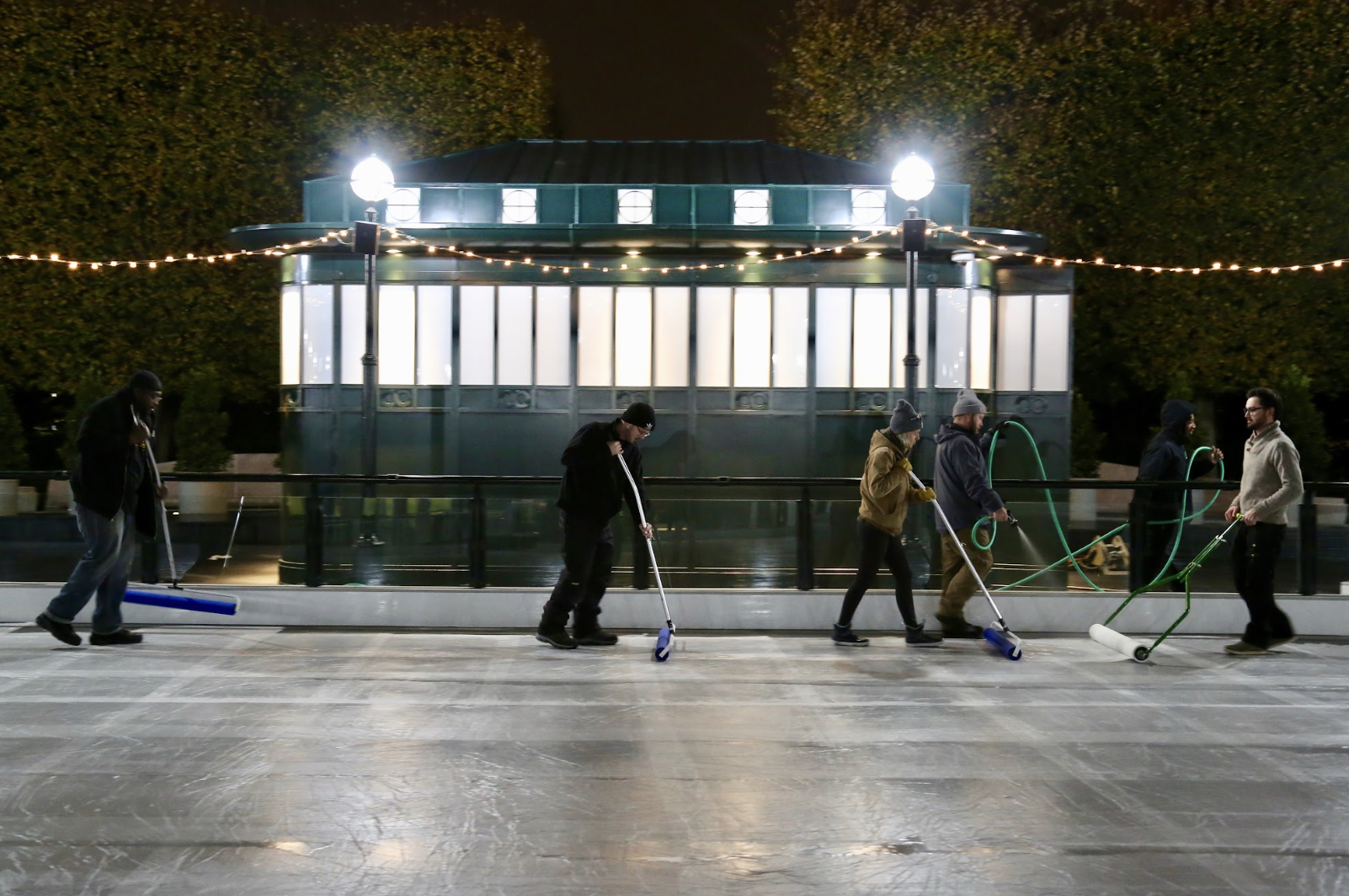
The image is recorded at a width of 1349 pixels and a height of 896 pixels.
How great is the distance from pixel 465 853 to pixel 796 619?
695 cm

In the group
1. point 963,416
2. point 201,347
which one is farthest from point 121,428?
point 201,347

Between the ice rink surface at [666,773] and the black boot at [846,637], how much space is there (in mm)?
472

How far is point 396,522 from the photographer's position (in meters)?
12.5

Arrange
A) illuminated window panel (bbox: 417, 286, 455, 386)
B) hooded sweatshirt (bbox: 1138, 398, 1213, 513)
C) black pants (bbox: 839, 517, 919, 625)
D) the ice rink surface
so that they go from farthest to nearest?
illuminated window panel (bbox: 417, 286, 455, 386), hooded sweatshirt (bbox: 1138, 398, 1213, 513), black pants (bbox: 839, 517, 919, 625), the ice rink surface

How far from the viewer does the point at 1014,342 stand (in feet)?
78.0

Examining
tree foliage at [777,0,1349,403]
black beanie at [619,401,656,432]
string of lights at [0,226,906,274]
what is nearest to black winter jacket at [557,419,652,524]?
black beanie at [619,401,656,432]

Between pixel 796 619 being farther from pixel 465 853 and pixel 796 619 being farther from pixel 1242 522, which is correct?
pixel 465 853

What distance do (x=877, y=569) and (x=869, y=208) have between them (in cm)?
1361

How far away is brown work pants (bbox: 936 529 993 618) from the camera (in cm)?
1130

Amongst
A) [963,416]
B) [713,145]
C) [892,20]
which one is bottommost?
[963,416]

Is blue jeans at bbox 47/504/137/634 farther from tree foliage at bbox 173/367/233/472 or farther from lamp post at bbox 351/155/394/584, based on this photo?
tree foliage at bbox 173/367/233/472

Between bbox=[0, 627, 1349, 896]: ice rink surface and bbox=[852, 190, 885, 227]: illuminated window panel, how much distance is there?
547 inches

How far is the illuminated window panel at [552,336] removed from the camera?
22.9 m

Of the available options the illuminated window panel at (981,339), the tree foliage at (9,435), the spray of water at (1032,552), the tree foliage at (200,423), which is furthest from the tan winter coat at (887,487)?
the tree foliage at (9,435)
